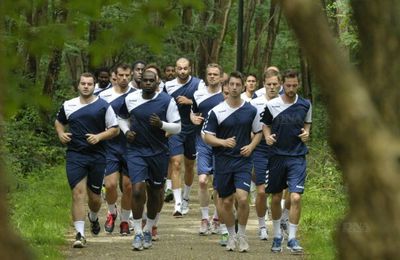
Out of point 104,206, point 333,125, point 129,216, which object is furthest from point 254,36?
point 333,125

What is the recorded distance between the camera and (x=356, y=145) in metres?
3.55

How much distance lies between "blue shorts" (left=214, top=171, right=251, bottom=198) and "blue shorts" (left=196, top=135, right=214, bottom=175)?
100 inches

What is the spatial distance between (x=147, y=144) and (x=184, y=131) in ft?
15.0

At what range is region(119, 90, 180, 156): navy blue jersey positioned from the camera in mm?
14844

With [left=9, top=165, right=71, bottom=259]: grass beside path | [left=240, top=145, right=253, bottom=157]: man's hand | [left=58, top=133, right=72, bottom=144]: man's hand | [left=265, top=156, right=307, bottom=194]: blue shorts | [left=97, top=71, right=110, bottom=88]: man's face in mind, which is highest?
[left=97, top=71, right=110, bottom=88]: man's face

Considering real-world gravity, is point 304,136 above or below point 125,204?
above

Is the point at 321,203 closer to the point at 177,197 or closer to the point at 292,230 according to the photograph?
the point at 177,197

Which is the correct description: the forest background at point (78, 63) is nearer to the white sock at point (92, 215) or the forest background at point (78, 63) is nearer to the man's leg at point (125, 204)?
the white sock at point (92, 215)

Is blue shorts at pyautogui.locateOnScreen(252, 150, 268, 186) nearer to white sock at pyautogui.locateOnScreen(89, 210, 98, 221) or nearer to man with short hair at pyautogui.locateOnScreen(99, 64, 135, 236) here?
man with short hair at pyautogui.locateOnScreen(99, 64, 135, 236)

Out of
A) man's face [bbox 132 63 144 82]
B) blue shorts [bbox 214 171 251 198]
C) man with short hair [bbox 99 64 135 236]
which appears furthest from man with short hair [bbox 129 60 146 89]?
blue shorts [bbox 214 171 251 198]

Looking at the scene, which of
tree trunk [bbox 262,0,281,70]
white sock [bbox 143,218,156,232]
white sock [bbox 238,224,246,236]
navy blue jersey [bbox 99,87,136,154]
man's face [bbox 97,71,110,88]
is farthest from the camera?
tree trunk [bbox 262,0,281,70]

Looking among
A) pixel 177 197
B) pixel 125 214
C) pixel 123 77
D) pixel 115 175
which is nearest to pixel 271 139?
pixel 125 214

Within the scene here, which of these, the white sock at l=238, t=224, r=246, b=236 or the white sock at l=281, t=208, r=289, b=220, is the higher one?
the white sock at l=238, t=224, r=246, b=236

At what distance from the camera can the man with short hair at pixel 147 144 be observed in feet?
48.2
